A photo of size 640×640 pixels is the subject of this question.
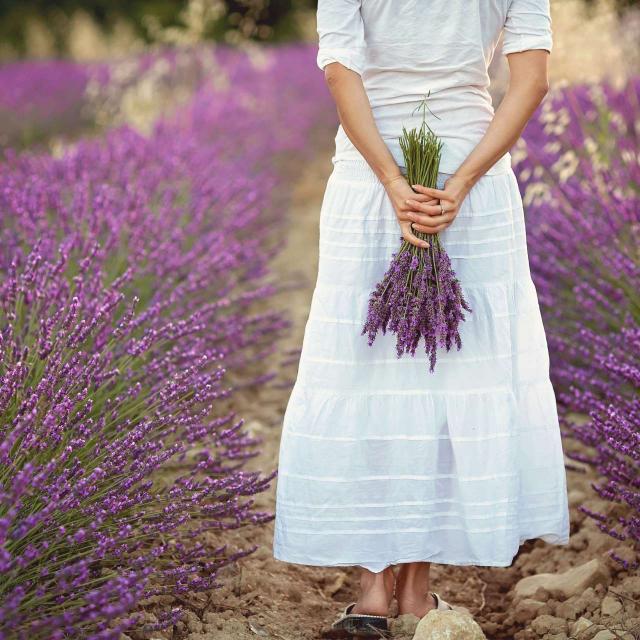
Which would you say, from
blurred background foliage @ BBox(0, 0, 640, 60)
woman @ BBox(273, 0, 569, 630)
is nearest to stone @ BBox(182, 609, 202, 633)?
woman @ BBox(273, 0, 569, 630)

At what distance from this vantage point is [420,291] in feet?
6.41

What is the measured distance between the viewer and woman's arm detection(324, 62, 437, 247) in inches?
77.9

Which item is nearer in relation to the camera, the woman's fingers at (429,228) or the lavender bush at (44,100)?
the woman's fingers at (429,228)

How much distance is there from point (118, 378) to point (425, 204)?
897 mm

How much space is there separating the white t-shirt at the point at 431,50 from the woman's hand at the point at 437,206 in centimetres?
8

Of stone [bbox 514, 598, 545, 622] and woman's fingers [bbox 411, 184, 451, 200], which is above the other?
woman's fingers [bbox 411, 184, 451, 200]

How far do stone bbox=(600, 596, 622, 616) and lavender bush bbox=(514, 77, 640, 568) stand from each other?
0.12m

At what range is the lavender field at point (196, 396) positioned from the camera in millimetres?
1840

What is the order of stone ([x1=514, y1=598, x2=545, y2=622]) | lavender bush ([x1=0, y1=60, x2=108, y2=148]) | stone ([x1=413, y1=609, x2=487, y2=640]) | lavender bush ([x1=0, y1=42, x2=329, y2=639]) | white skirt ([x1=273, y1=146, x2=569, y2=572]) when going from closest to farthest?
lavender bush ([x1=0, y1=42, x2=329, y2=639]) → stone ([x1=413, y1=609, x2=487, y2=640]) → white skirt ([x1=273, y1=146, x2=569, y2=572]) → stone ([x1=514, y1=598, x2=545, y2=622]) → lavender bush ([x1=0, y1=60, x2=108, y2=148])

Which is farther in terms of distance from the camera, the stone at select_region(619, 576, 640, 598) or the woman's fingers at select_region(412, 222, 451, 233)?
the stone at select_region(619, 576, 640, 598)

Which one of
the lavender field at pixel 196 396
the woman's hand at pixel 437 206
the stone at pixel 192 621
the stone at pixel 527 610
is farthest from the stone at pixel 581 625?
the woman's hand at pixel 437 206

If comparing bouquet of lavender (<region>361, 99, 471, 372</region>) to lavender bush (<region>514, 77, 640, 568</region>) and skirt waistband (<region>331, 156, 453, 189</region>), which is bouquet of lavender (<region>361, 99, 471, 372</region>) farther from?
lavender bush (<region>514, 77, 640, 568</region>)

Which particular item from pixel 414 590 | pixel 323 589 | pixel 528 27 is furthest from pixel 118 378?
pixel 528 27

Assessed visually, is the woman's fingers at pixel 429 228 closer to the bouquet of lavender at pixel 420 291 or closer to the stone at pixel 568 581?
the bouquet of lavender at pixel 420 291
